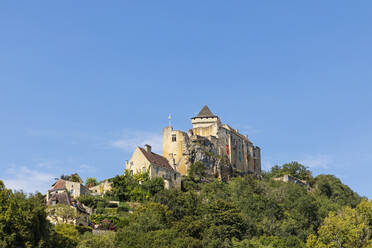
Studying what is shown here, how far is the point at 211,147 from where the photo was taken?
304 feet

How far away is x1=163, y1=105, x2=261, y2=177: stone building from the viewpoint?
3531 inches

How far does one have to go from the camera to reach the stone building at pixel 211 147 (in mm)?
89688

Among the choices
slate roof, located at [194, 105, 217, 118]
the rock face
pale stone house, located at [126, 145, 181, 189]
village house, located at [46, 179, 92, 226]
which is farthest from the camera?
slate roof, located at [194, 105, 217, 118]

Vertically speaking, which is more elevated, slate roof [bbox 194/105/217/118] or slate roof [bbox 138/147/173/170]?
slate roof [bbox 194/105/217/118]

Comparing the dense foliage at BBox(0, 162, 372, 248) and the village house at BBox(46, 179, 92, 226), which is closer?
the dense foliage at BBox(0, 162, 372, 248)

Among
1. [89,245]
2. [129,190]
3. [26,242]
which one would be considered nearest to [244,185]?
[129,190]

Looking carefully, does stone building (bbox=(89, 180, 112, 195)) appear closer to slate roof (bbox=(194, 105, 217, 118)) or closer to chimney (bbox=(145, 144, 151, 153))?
chimney (bbox=(145, 144, 151, 153))

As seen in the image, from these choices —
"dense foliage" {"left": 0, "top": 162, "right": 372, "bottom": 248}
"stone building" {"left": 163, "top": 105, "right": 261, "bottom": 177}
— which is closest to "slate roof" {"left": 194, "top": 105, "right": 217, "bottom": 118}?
"stone building" {"left": 163, "top": 105, "right": 261, "bottom": 177}

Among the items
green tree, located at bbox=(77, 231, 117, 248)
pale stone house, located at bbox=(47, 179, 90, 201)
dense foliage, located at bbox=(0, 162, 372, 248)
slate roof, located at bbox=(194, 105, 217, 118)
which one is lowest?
green tree, located at bbox=(77, 231, 117, 248)

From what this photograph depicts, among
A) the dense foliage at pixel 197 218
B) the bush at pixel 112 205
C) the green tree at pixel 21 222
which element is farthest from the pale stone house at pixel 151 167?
the green tree at pixel 21 222

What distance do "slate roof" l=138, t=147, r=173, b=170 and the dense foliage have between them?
2963 millimetres

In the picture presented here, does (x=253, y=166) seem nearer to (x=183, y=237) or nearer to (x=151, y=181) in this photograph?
(x=151, y=181)

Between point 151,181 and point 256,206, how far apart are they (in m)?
14.0

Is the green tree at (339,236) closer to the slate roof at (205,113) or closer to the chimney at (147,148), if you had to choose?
the chimney at (147,148)
